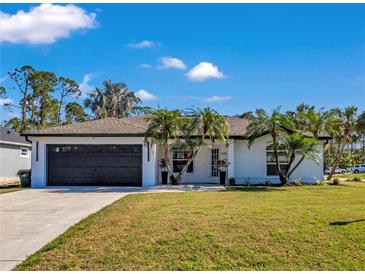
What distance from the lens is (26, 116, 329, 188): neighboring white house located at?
1972 centimetres

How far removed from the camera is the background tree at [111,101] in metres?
42.5

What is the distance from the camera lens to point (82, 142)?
787 inches

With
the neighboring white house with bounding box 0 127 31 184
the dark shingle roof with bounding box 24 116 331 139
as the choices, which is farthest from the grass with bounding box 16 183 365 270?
the neighboring white house with bounding box 0 127 31 184

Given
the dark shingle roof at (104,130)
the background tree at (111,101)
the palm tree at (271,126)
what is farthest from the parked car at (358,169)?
the palm tree at (271,126)

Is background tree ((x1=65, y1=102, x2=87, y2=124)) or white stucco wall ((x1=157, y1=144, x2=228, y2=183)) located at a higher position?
background tree ((x1=65, y1=102, x2=87, y2=124))

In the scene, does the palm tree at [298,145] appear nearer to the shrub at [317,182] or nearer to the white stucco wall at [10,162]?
the shrub at [317,182]

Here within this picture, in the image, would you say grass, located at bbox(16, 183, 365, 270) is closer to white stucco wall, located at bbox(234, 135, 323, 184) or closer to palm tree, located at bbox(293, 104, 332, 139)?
white stucco wall, located at bbox(234, 135, 323, 184)

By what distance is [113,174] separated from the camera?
19.9 m

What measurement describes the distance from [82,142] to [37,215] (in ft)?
30.5

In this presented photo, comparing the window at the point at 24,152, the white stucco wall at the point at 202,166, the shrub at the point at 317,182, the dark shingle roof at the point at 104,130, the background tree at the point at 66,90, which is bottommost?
the shrub at the point at 317,182

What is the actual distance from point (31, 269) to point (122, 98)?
37.8 m

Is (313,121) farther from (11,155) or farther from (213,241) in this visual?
(11,155)

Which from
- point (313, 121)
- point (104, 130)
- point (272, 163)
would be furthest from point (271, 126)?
point (104, 130)

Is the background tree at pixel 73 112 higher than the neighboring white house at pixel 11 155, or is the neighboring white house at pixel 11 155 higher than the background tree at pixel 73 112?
the background tree at pixel 73 112
